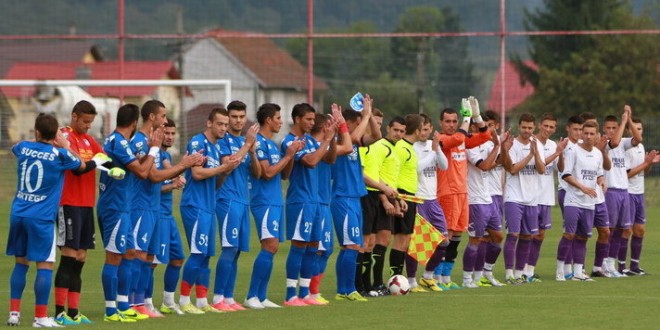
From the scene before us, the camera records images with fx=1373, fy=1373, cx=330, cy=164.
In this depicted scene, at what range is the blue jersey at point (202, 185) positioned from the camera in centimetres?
1262

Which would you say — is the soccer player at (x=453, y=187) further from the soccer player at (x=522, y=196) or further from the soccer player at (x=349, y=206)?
the soccer player at (x=349, y=206)

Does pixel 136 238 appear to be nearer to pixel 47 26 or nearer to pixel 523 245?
pixel 523 245

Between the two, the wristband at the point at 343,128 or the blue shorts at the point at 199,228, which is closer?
the blue shorts at the point at 199,228

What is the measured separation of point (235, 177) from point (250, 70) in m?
33.6

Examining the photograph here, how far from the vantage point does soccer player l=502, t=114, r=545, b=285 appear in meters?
16.4

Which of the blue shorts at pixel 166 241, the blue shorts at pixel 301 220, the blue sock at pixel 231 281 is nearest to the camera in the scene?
the blue shorts at pixel 166 241

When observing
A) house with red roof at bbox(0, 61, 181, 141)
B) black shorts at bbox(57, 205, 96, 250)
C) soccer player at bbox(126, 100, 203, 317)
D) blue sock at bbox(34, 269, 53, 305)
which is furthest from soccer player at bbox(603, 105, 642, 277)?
house with red roof at bbox(0, 61, 181, 141)

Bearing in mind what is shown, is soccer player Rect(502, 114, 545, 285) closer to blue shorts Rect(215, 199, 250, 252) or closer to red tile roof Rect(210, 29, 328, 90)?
blue shorts Rect(215, 199, 250, 252)

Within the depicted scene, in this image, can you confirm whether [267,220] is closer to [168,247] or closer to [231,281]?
[231,281]

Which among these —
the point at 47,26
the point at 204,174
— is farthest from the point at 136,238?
the point at 47,26

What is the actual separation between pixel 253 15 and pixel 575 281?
109 feet

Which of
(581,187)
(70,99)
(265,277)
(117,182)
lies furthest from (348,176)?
(70,99)

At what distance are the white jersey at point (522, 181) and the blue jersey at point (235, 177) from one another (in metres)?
4.53

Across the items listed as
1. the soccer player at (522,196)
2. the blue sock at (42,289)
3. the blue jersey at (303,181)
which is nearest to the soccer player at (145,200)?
the blue sock at (42,289)
